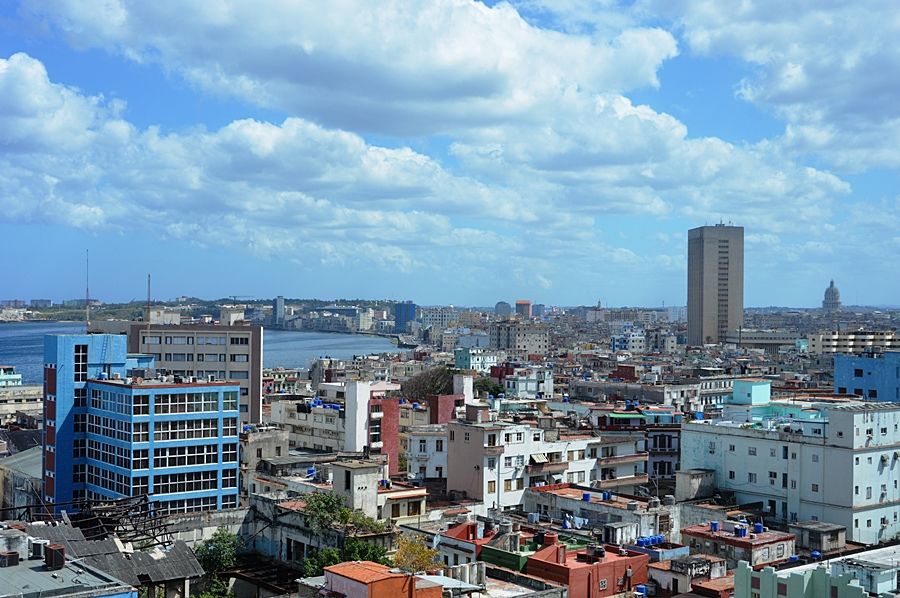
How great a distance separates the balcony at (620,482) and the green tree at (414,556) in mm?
13140

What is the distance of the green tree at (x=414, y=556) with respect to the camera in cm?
2170

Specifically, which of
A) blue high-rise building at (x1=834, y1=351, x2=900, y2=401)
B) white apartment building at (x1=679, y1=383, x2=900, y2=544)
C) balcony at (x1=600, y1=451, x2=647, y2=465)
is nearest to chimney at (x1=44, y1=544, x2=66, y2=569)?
white apartment building at (x1=679, y1=383, x2=900, y2=544)

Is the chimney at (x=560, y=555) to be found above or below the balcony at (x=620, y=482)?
above

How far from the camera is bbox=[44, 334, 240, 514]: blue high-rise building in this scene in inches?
1212

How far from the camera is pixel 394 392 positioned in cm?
6084

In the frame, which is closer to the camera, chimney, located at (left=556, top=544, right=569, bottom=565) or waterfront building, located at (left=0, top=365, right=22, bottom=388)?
chimney, located at (left=556, top=544, right=569, bottom=565)

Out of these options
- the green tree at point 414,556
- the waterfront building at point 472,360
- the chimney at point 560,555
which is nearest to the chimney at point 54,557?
the green tree at point 414,556

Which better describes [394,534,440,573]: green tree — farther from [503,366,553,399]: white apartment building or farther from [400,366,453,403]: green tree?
[503,366,553,399]: white apartment building

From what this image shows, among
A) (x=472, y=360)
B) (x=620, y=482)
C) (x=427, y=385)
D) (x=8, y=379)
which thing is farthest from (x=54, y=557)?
(x=472, y=360)

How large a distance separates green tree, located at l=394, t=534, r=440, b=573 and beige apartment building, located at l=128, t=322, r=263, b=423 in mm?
31644

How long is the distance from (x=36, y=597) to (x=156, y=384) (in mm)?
17961

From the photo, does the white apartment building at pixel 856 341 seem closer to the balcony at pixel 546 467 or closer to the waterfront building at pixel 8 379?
the balcony at pixel 546 467

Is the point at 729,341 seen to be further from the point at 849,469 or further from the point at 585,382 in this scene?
the point at 849,469

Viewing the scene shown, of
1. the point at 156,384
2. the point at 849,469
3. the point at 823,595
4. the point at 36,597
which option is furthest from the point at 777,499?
the point at 36,597
